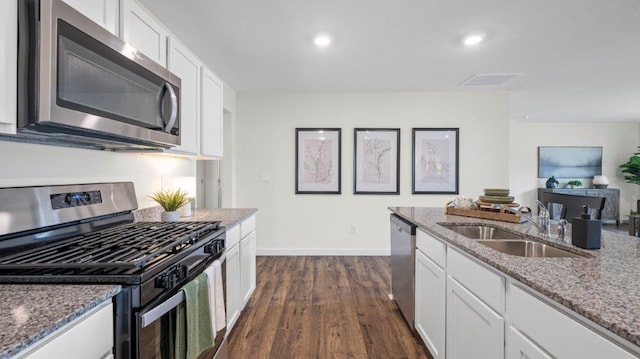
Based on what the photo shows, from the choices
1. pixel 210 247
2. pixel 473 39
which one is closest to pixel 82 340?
pixel 210 247

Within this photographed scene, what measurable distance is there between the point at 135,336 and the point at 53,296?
0.27 metres

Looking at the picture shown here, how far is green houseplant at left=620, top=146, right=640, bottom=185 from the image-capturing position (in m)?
6.44

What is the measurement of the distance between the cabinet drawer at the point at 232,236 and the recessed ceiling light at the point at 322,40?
173 centimetres

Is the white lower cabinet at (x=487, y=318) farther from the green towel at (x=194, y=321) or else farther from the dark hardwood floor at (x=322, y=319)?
the green towel at (x=194, y=321)

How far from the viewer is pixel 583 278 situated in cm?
96

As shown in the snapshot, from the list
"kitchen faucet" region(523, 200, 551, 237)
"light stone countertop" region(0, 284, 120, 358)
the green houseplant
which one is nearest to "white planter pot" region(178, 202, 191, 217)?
"light stone countertop" region(0, 284, 120, 358)

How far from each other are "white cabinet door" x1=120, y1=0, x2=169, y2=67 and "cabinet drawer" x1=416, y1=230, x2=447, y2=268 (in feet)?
6.40

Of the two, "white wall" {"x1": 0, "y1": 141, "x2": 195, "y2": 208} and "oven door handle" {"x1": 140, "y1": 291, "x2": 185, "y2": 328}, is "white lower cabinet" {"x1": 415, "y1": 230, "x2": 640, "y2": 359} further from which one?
"white wall" {"x1": 0, "y1": 141, "x2": 195, "y2": 208}

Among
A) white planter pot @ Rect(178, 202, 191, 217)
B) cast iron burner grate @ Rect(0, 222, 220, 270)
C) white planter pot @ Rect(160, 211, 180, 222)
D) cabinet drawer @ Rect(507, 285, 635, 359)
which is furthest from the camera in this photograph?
white planter pot @ Rect(178, 202, 191, 217)

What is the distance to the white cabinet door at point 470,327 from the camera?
46.3 inches

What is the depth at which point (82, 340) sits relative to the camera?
78cm

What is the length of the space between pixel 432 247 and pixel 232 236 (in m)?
1.34

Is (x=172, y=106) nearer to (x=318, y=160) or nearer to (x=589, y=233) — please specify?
(x=589, y=233)

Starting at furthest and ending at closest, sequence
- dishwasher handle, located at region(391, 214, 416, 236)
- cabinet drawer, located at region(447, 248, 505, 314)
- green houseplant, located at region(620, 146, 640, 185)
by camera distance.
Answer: green houseplant, located at region(620, 146, 640, 185) → dishwasher handle, located at region(391, 214, 416, 236) → cabinet drawer, located at region(447, 248, 505, 314)
